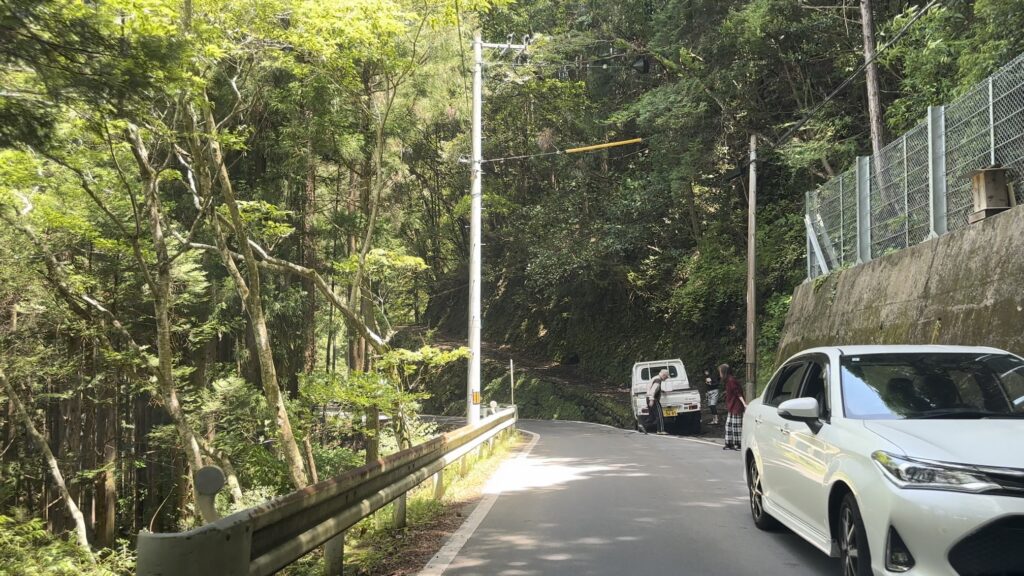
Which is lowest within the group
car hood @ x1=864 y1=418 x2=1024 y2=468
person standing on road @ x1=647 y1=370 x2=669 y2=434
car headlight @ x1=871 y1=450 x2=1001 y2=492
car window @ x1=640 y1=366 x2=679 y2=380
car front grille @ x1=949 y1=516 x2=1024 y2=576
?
Result: person standing on road @ x1=647 y1=370 x2=669 y2=434

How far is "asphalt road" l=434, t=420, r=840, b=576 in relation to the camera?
628cm

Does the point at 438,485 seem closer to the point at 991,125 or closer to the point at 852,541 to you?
the point at 852,541

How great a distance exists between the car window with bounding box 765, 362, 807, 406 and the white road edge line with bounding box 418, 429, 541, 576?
317 centimetres

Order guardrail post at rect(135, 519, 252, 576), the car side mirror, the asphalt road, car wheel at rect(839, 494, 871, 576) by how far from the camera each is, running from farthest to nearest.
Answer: the asphalt road
the car side mirror
car wheel at rect(839, 494, 871, 576)
guardrail post at rect(135, 519, 252, 576)

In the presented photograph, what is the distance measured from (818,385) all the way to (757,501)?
1.93 meters

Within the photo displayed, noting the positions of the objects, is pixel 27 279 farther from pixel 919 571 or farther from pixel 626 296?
pixel 626 296

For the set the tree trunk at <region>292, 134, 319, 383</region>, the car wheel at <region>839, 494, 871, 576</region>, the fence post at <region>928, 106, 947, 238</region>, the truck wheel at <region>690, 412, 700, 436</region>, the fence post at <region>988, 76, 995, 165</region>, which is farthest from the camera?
the truck wheel at <region>690, 412, 700, 436</region>

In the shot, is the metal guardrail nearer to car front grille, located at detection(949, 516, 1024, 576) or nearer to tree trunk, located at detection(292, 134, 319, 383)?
car front grille, located at detection(949, 516, 1024, 576)

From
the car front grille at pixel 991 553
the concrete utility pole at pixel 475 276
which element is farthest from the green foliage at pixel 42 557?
the car front grille at pixel 991 553

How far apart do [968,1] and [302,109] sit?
15.6 m

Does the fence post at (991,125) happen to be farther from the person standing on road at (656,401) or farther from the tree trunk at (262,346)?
the tree trunk at (262,346)

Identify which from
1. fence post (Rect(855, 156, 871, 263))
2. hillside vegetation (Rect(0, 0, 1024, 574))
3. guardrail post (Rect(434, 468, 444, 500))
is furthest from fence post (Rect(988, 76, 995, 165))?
guardrail post (Rect(434, 468, 444, 500))

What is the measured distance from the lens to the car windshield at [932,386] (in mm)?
5473

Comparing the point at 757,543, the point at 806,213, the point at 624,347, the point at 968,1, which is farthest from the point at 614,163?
the point at 757,543
